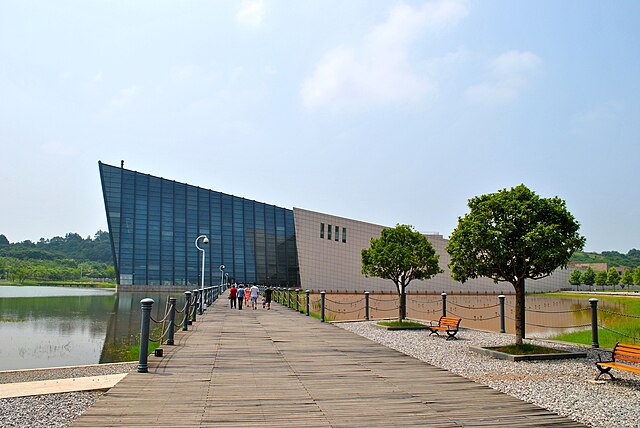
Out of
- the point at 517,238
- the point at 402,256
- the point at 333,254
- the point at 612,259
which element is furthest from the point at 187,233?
the point at 612,259

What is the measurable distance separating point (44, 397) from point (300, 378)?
3.91 m

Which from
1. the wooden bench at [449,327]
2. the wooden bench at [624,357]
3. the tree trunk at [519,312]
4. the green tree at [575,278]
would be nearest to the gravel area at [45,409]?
the wooden bench at [624,357]

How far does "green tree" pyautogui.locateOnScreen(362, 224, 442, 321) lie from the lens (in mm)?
18766

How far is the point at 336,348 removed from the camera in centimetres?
1165

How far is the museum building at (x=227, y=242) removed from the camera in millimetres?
63656

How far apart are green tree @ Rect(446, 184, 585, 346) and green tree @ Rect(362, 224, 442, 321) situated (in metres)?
6.34

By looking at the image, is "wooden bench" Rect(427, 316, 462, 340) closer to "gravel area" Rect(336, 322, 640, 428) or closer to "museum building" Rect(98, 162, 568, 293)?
"gravel area" Rect(336, 322, 640, 428)

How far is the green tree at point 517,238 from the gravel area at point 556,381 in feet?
5.46

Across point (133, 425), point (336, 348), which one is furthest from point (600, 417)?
point (336, 348)

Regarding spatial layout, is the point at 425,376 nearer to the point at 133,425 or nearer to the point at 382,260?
the point at 133,425

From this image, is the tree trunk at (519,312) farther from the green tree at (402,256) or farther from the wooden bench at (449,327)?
the green tree at (402,256)

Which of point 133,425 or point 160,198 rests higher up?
point 160,198

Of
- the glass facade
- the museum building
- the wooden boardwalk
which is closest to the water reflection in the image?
the wooden boardwalk

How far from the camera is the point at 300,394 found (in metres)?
6.76
